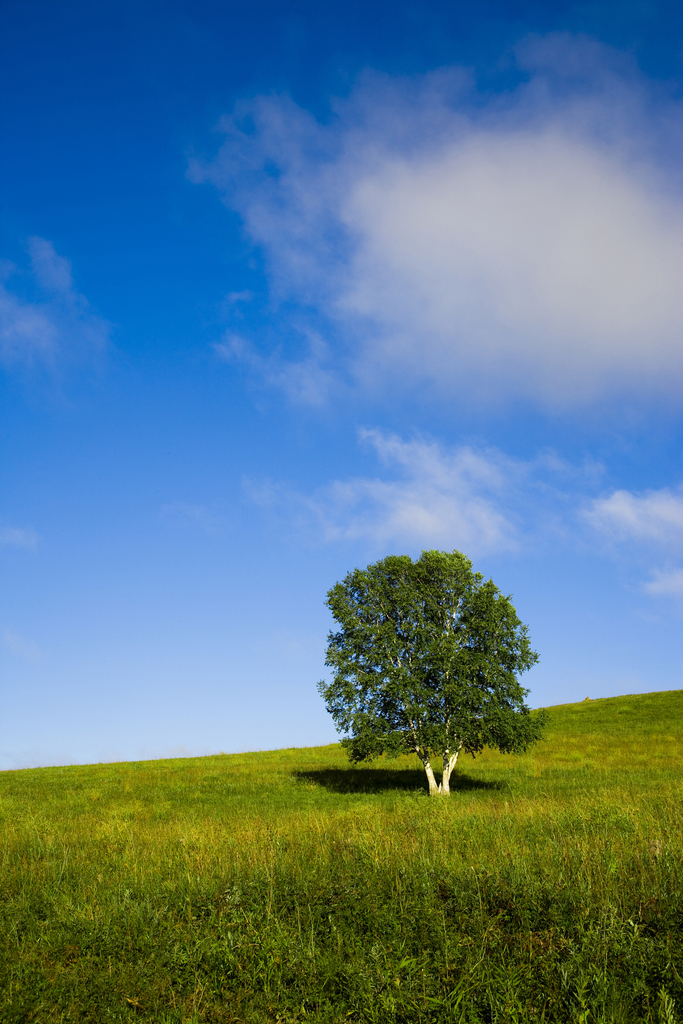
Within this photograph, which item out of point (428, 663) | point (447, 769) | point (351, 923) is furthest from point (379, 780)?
point (351, 923)

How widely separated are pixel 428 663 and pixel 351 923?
21.1 meters

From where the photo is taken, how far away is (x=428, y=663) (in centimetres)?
2911

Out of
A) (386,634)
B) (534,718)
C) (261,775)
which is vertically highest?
(386,634)

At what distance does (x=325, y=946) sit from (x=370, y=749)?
21.0 metres

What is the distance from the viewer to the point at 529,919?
8094mm

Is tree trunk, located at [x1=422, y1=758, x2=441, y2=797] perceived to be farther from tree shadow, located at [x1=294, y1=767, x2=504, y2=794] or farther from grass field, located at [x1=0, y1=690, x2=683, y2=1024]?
grass field, located at [x1=0, y1=690, x2=683, y2=1024]

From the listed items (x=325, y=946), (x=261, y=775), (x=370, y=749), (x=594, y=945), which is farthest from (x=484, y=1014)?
(x=261, y=775)

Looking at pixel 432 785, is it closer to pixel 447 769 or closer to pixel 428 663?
pixel 447 769

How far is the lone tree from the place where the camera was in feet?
93.2

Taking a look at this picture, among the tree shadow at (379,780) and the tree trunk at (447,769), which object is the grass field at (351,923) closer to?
the tree trunk at (447,769)

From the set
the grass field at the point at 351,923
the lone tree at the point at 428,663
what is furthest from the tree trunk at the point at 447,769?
the grass field at the point at 351,923

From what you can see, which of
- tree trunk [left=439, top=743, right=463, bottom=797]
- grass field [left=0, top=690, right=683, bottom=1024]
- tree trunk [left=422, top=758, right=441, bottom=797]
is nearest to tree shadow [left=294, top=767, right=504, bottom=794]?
tree trunk [left=422, top=758, right=441, bottom=797]

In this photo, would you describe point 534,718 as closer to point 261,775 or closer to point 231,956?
point 261,775

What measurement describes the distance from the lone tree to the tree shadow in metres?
3.17
